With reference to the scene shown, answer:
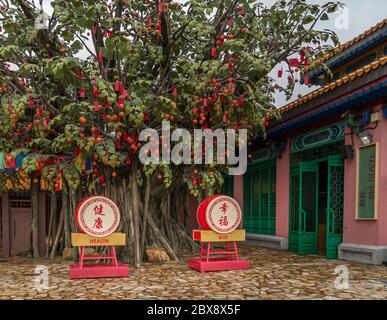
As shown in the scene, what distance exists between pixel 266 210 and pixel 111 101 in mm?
8730

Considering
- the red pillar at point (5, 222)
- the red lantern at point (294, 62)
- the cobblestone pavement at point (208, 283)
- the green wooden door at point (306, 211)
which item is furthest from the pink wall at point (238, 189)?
the red pillar at point (5, 222)

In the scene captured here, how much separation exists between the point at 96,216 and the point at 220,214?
8.81ft

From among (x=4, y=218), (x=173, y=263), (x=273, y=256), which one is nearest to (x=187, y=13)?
(x=173, y=263)

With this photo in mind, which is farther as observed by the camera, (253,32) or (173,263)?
(173,263)

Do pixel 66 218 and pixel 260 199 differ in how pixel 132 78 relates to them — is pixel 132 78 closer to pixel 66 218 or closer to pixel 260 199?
pixel 66 218

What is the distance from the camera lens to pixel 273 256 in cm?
1154

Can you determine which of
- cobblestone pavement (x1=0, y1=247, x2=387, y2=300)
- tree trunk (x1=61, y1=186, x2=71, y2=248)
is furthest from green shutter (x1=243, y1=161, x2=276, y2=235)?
tree trunk (x1=61, y1=186, x2=71, y2=248)

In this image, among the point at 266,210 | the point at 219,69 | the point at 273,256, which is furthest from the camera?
the point at 266,210

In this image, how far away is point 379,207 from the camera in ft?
31.1

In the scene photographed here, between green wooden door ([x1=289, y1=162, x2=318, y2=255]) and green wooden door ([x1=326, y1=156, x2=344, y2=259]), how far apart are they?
1132mm

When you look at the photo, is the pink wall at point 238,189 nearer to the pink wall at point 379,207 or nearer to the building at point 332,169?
the building at point 332,169

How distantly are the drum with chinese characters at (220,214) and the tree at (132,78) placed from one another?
1068 mm

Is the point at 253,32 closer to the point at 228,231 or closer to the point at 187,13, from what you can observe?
the point at 187,13

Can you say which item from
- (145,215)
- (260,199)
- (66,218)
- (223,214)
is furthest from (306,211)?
(66,218)
